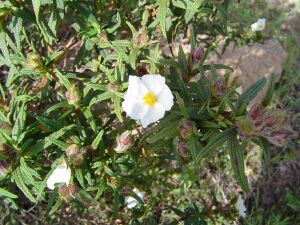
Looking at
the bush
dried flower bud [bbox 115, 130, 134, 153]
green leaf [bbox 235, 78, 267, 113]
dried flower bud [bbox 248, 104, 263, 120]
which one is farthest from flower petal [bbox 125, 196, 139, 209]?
dried flower bud [bbox 248, 104, 263, 120]

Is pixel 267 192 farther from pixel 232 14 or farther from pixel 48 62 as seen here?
pixel 48 62

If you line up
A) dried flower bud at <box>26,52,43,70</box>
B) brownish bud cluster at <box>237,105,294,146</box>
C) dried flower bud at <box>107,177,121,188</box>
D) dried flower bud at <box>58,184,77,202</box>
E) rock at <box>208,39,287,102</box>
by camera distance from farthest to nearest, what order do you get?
rock at <box>208,39,287,102</box> → dried flower bud at <box>107,177,121,188</box> → dried flower bud at <box>26,52,43,70</box> → dried flower bud at <box>58,184,77,202</box> → brownish bud cluster at <box>237,105,294,146</box>

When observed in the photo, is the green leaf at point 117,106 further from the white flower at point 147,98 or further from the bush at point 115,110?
the white flower at point 147,98

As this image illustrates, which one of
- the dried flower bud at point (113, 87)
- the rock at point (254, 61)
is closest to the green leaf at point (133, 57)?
the dried flower bud at point (113, 87)

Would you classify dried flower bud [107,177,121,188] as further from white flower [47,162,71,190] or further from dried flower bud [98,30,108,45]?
dried flower bud [98,30,108,45]

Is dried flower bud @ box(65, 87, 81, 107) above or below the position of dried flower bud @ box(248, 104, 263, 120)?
above

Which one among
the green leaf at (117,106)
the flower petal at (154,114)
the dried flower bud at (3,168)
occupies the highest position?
the green leaf at (117,106)

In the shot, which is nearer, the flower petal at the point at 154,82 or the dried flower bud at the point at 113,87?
the flower petal at the point at 154,82
